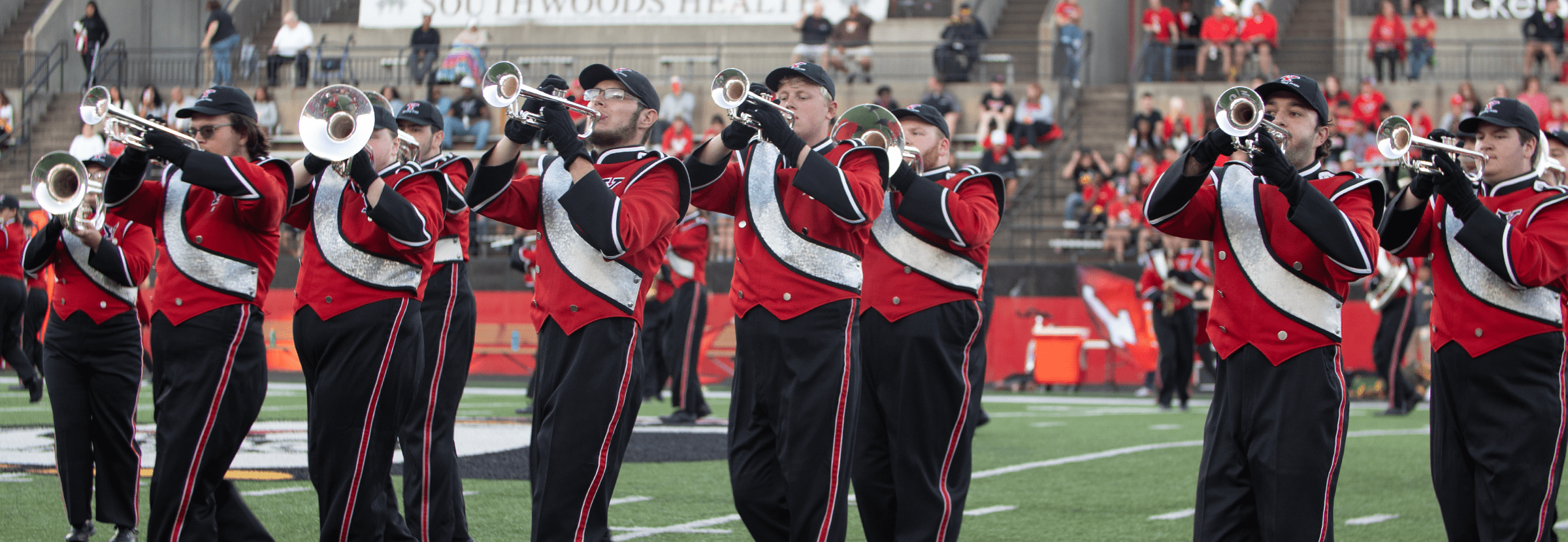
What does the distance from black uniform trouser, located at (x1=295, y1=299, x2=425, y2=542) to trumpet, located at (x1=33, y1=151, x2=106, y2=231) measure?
3.35 feet

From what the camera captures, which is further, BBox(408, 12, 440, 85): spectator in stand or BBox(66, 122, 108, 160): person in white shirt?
BBox(408, 12, 440, 85): spectator in stand

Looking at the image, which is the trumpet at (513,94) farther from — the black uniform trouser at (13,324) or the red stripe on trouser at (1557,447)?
the black uniform trouser at (13,324)

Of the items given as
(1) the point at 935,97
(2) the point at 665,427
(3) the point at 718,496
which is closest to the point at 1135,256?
(1) the point at 935,97

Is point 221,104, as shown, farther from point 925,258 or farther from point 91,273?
point 925,258

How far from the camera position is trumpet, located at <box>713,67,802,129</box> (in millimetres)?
4695

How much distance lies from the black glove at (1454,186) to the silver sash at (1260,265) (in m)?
0.62

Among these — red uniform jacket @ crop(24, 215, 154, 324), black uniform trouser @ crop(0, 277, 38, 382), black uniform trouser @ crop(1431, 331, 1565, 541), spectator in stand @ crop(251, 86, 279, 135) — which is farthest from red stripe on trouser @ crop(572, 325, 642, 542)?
spectator in stand @ crop(251, 86, 279, 135)

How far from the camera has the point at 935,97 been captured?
21.7 metres

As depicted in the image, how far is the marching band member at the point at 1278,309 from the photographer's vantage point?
458cm

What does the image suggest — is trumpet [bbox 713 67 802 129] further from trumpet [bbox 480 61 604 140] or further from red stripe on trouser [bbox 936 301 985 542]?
red stripe on trouser [bbox 936 301 985 542]

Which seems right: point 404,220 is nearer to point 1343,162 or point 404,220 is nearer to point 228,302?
point 228,302

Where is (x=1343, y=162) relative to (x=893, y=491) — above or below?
above

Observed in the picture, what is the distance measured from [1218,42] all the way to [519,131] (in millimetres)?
19486

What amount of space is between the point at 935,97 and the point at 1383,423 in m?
10.0
